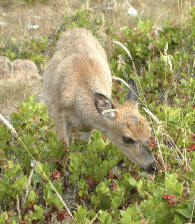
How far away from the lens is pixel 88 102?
5.36 metres

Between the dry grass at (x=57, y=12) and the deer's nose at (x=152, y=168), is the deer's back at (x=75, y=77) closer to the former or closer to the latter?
the deer's nose at (x=152, y=168)

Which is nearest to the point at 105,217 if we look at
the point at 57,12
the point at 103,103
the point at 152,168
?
the point at 152,168

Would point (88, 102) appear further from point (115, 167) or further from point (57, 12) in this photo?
point (57, 12)

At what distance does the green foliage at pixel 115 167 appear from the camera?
280 cm

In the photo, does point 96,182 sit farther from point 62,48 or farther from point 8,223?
point 62,48

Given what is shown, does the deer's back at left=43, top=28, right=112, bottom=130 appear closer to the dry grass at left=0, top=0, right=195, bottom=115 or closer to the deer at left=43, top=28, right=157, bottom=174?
the deer at left=43, top=28, right=157, bottom=174

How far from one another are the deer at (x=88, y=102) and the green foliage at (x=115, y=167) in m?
0.19

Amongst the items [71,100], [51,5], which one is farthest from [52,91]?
[51,5]

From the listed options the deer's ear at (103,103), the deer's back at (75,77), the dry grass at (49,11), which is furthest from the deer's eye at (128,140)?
the dry grass at (49,11)

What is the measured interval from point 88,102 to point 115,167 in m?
1.28

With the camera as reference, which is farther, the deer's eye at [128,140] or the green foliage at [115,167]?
the deer's eye at [128,140]

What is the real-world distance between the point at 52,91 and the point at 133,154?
218 cm

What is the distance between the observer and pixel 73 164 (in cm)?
422

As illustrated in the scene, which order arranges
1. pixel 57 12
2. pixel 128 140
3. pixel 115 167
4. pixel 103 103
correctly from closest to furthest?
pixel 115 167, pixel 128 140, pixel 103 103, pixel 57 12
